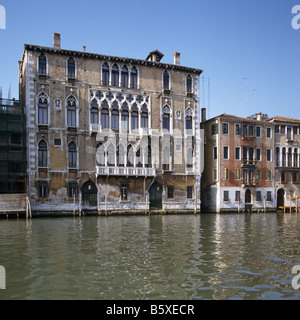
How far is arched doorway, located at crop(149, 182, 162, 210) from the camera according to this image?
101 feet

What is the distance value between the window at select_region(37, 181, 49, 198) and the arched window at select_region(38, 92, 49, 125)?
15.4ft

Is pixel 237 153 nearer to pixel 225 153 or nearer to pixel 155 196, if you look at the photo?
pixel 225 153

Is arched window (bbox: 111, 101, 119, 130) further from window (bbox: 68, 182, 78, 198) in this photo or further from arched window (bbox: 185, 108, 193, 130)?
arched window (bbox: 185, 108, 193, 130)

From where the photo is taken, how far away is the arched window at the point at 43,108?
1094 inches

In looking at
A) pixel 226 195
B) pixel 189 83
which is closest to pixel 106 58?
pixel 189 83

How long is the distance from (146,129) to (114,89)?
4324 mm

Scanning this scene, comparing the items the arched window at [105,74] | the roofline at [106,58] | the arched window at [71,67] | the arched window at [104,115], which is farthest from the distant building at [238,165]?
the arched window at [71,67]

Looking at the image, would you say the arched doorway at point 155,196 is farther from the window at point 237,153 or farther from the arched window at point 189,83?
the arched window at point 189,83

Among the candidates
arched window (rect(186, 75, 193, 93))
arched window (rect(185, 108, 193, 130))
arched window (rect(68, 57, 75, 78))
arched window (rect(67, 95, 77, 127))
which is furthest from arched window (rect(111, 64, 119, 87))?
arched window (rect(185, 108, 193, 130))

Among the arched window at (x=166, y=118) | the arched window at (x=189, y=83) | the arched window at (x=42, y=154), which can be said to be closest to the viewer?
the arched window at (x=42, y=154)

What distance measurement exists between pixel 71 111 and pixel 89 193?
6782mm

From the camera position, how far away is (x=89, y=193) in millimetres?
28797

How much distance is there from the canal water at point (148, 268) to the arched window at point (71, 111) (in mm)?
15867

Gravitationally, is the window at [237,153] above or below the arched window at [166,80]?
below
